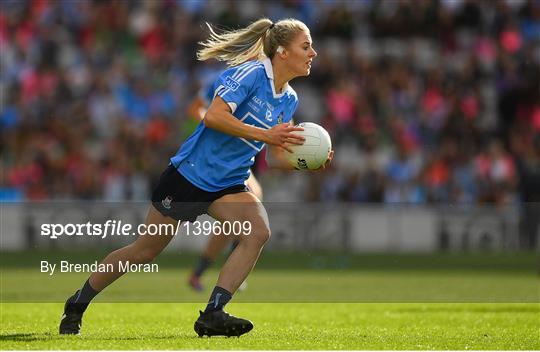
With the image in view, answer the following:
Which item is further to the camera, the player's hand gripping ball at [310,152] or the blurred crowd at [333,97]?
the blurred crowd at [333,97]

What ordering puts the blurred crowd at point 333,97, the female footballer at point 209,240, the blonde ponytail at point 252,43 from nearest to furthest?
the blonde ponytail at point 252,43 < the female footballer at point 209,240 < the blurred crowd at point 333,97

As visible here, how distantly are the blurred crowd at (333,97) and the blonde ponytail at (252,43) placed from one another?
39.2 feet

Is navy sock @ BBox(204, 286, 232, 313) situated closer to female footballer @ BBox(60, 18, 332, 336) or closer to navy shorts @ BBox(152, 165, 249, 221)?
female footballer @ BBox(60, 18, 332, 336)

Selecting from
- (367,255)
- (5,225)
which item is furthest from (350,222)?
(5,225)

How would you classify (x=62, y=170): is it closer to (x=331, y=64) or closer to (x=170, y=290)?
(x=331, y=64)

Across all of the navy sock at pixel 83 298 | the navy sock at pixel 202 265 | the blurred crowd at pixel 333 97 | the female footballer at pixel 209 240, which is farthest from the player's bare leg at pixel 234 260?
the blurred crowd at pixel 333 97

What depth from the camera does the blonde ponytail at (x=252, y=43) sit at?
811cm

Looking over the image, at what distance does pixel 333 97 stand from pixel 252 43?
14.0 metres

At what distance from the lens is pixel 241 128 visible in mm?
7613

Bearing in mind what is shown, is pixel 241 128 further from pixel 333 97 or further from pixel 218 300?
pixel 333 97

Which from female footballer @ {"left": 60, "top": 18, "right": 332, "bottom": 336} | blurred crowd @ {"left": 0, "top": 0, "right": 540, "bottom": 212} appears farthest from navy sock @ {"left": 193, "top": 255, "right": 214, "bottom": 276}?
blurred crowd @ {"left": 0, "top": 0, "right": 540, "bottom": 212}

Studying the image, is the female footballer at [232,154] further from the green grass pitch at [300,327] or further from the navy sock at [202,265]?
the navy sock at [202,265]

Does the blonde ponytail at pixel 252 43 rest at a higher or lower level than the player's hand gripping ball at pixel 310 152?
higher

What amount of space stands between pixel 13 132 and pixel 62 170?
1.68m
